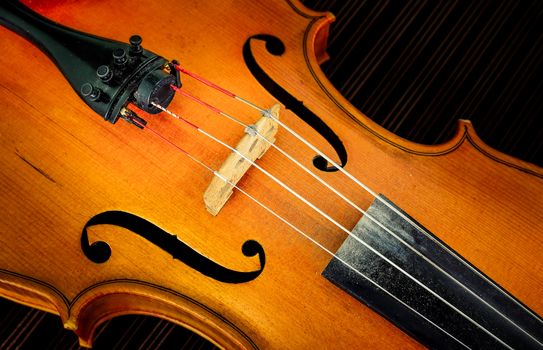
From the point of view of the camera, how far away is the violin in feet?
3.59

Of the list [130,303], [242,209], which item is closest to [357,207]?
[242,209]

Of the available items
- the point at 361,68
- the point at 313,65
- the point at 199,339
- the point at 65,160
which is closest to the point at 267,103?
the point at 313,65

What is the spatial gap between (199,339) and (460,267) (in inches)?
38.4

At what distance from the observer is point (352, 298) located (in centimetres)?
111

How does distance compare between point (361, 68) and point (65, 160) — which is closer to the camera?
point (65, 160)

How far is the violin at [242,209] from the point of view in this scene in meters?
1.09

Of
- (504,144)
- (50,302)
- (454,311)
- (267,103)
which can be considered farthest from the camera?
(504,144)

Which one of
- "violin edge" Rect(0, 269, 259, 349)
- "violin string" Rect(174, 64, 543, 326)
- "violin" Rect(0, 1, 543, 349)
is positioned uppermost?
"violin string" Rect(174, 64, 543, 326)

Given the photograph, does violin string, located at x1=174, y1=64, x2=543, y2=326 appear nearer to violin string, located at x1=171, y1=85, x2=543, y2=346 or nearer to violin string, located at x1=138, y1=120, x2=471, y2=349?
violin string, located at x1=171, y1=85, x2=543, y2=346

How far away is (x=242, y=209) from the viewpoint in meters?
1.17

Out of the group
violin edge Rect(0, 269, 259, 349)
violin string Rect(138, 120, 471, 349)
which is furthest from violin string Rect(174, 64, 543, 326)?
violin edge Rect(0, 269, 259, 349)

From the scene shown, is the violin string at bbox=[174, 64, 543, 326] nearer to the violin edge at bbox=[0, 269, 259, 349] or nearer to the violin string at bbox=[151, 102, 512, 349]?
the violin string at bbox=[151, 102, 512, 349]

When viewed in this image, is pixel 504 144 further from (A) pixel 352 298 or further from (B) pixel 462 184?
(A) pixel 352 298

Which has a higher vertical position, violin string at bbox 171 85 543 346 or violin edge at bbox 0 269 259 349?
violin string at bbox 171 85 543 346
